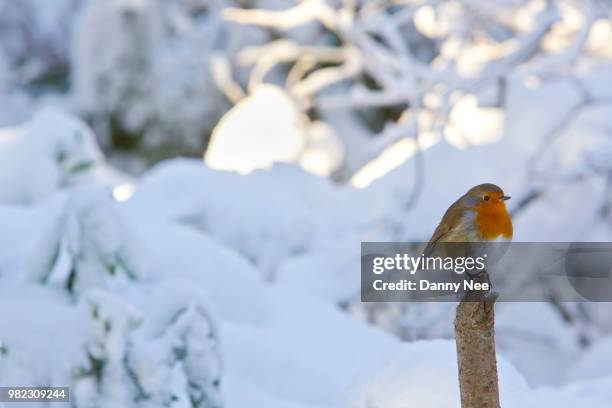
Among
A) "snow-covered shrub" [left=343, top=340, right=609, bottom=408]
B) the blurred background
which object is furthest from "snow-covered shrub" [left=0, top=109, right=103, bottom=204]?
"snow-covered shrub" [left=343, top=340, right=609, bottom=408]

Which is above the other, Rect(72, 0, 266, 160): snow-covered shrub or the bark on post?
Rect(72, 0, 266, 160): snow-covered shrub

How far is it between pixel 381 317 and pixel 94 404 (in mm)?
3079

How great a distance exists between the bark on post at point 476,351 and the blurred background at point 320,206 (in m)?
0.66

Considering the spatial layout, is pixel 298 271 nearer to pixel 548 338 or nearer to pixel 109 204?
pixel 548 338

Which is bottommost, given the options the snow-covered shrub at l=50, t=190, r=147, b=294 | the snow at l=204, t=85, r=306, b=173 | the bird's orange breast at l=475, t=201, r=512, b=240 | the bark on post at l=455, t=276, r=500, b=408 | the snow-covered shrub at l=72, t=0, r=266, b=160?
the bark on post at l=455, t=276, r=500, b=408

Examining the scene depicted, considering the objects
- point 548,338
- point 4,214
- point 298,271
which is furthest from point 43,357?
point 548,338

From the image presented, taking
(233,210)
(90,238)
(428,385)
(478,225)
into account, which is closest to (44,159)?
(233,210)

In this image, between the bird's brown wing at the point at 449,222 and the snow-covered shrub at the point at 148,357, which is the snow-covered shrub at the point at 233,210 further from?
the bird's brown wing at the point at 449,222

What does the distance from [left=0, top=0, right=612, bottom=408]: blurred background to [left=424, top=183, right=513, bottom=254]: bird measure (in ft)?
2.84

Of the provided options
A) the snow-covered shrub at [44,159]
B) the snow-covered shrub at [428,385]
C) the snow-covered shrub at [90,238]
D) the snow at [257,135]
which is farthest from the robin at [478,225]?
the snow at [257,135]

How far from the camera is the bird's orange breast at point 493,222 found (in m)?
1.60

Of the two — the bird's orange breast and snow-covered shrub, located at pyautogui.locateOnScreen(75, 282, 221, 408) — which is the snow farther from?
the bird's orange breast

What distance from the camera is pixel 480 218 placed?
161 cm

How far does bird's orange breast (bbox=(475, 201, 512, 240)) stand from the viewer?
5.24 ft
